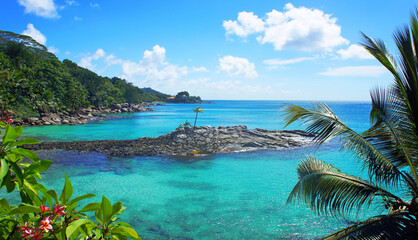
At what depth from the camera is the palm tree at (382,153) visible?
15.2 ft

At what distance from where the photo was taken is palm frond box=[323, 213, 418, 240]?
436cm

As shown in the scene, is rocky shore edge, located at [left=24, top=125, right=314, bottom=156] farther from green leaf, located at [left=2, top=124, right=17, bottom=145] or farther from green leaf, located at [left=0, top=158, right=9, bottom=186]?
green leaf, located at [left=0, top=158, right=9, bottom=186]

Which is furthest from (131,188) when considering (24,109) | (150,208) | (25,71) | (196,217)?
(25,71)

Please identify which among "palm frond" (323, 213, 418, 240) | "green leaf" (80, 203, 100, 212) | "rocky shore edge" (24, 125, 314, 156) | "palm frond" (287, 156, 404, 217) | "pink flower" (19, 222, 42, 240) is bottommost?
"rocky shore edge" (24, 125, 314, 156)

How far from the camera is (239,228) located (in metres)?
9.03

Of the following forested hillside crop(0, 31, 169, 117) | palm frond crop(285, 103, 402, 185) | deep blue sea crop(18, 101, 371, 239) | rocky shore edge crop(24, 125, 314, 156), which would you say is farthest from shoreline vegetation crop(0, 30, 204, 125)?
palm frond crop(285, 103, 402, 185)

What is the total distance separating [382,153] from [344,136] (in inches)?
35.4

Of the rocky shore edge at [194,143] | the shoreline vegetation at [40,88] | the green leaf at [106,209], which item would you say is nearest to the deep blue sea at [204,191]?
the rocky shore edge at [194,143]

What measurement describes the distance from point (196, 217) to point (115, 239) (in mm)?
8494

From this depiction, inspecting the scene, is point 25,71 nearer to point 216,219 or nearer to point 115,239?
point 216,219

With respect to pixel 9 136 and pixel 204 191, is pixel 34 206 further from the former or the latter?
pixel 204 191

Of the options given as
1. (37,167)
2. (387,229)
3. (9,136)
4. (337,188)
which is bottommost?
(387,229)

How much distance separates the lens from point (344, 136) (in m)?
5.51

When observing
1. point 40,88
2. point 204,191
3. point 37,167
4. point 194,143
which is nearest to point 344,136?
point 37,167
